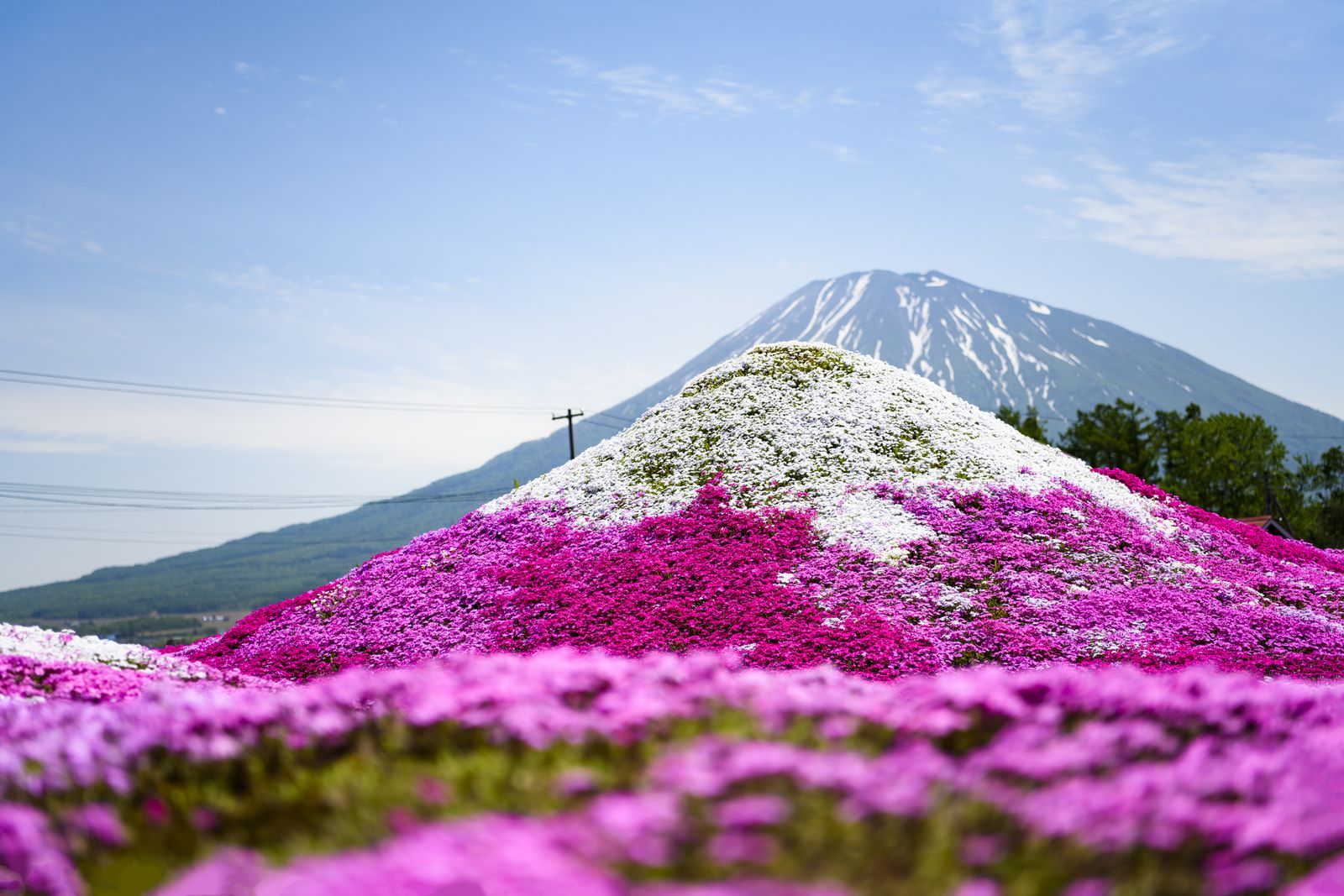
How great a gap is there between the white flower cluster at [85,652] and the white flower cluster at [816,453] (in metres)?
16.4

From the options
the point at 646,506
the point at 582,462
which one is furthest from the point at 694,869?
the point at 582,462

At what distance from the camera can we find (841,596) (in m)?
23.8

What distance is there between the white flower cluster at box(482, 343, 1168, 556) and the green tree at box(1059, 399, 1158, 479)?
159ft

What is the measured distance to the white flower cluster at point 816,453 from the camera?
29812mm

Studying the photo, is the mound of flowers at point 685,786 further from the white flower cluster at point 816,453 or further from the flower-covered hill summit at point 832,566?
the white flower cluster at point 816,453

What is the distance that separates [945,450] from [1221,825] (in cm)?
2899

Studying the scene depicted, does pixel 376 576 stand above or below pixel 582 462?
below

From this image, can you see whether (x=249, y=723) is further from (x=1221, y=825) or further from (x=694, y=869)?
(x=1221, y=825)

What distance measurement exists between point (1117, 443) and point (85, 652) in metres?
81.7

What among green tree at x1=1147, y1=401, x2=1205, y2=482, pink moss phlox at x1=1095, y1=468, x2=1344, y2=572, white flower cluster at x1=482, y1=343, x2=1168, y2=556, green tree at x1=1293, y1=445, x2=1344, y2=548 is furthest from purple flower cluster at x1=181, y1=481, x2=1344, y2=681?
green tree at x1=1293, y1=445, x2=1344, y2=548

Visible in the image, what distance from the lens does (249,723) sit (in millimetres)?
5871

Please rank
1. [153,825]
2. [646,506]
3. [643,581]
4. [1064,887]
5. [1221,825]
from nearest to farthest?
[1064,887] → [1221,825] → [153,825] → [643,581] → [646,506]

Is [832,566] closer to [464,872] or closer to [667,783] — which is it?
[667,783]

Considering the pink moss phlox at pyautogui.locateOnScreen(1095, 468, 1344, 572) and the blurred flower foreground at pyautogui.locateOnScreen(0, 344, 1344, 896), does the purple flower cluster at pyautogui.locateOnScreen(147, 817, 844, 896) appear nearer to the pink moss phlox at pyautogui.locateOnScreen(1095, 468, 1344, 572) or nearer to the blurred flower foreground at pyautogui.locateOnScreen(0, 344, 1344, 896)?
the blurred flower foreground at pyautogui.locateOnScreen(0, 344, 1344, 896)
